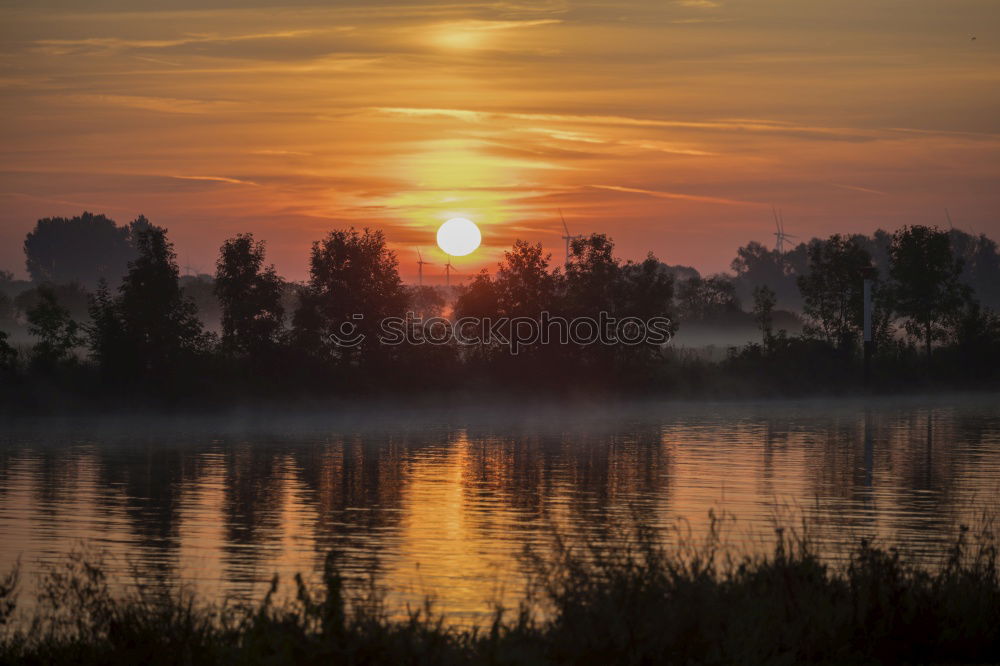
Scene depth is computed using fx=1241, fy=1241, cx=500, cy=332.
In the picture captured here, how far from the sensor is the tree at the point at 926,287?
327 feet

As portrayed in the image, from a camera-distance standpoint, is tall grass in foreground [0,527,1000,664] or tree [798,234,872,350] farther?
tree [798,234,872,350]

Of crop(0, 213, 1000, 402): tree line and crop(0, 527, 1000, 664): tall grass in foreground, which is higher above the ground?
crop(0, 213, 1000, 402): tree line

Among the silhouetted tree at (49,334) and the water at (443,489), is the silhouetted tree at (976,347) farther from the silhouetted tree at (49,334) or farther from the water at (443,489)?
the silhouetted tree at (49,334)

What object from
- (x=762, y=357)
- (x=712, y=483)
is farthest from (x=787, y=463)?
(x=762, y=357)

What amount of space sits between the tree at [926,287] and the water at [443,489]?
30128 millimetres

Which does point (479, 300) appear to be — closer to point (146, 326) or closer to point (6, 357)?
point (146, 326)

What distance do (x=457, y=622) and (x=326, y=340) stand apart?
206 feet

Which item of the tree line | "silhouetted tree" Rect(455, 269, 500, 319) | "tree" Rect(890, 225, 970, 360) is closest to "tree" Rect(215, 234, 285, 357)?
the tree line

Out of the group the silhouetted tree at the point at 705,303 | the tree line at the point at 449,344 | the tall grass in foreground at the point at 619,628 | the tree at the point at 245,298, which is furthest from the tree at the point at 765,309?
the tall grass in foreground at the point at 619,628

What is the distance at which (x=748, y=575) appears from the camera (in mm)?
15391

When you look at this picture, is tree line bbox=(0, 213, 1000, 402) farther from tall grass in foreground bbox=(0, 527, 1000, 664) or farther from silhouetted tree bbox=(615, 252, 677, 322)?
tall grass in foreground bbox=(0, 527, 1000, 664)

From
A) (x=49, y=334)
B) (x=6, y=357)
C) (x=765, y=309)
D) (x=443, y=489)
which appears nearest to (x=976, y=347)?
(x=765, y=309)

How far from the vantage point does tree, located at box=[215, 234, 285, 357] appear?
74.5 metres

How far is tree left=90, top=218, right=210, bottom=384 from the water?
12.8 feet
